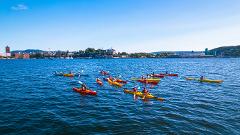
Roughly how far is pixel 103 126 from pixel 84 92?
61.1ft

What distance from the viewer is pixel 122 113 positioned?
31.8 meters

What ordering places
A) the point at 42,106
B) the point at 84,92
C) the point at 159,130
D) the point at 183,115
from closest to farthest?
the point at 159,130
the point at 183,115
the point at 42,106
the point at 84,92

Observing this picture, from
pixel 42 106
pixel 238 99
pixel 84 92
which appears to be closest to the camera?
pixel 42 106

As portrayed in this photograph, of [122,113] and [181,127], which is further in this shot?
[122,113]

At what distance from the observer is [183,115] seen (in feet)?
101

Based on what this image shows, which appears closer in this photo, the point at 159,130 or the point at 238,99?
the point at 159,130

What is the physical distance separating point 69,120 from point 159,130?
10437 mm

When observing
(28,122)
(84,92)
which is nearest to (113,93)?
(84,92)

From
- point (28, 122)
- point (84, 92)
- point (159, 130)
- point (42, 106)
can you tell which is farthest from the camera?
point (84, 92)

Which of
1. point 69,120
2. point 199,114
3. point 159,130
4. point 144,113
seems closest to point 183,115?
point 199,114

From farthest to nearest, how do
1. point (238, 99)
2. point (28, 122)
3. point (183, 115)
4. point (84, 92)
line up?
point (84, 92), point (238, 99), point (183, 115), point (28, 122)

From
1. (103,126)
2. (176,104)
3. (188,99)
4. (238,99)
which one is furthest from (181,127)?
(238,99)

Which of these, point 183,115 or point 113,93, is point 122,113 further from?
point 113,93

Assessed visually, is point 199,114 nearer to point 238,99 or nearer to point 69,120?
point 238,99
